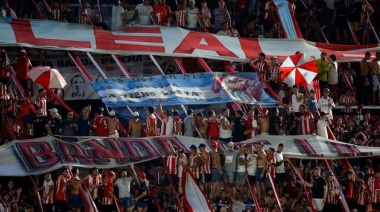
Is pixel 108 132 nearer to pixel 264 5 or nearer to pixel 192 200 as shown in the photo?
pixel 192 200

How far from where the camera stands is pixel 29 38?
40.8 m

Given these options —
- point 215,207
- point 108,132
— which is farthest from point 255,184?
point 108,132

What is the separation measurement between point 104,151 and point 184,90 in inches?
163

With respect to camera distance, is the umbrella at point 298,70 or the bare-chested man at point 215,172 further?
the umbrella at point 298,70

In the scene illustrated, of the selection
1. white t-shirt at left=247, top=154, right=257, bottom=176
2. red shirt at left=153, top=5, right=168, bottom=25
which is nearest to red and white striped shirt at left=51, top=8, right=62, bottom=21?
red shirt at left=153, top=5, right=168, bottom=25

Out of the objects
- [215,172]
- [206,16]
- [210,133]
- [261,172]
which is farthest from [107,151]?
[206,16]

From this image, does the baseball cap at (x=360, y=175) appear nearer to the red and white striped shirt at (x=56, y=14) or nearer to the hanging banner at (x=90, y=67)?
the hanging banner at (x=90, y=67)

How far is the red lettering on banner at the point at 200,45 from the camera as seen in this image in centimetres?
4281

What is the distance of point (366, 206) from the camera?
130 feet

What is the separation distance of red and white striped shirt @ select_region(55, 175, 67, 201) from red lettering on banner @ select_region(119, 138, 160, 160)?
2.22 meters

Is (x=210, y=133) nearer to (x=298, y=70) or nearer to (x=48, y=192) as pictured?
(x=298, y=70)

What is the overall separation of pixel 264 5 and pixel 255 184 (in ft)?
29.7

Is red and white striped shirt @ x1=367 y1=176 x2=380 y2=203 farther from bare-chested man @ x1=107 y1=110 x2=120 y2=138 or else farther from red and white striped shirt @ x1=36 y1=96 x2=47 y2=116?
red and white striped shirt @ x1=36 y1=96 x2=47 y2=116

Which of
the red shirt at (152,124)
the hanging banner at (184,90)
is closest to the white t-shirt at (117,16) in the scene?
the hanging banner at (184,90)
